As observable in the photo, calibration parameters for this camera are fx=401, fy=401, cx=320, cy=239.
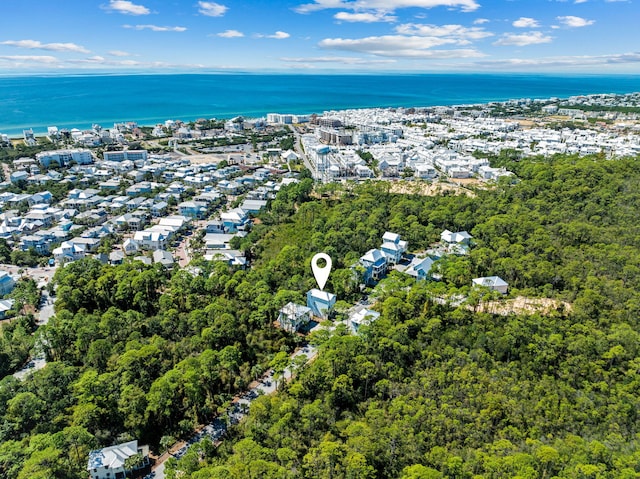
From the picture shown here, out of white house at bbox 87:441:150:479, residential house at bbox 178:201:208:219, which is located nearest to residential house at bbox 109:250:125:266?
residential house at bbox 178:201:208:219

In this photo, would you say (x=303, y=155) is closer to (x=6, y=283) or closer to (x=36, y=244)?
(x=36, y=244)

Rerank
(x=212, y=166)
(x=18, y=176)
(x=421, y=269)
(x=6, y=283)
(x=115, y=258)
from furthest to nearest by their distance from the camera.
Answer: (x=212, y=166), (x=18, y=176), (x=115, y=258), (x=421, y=269), (x=6, y=283)

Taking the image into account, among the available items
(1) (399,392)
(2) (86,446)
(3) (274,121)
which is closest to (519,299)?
(1) (399,392)

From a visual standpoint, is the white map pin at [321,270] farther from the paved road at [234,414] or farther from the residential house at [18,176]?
the residential house at [18,176]

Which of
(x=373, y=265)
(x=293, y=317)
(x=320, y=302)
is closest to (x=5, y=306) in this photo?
(x=293, y=317)

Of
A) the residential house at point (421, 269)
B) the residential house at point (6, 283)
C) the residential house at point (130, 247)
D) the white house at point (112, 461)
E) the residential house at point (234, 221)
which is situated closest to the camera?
the white house at point (112, 461)

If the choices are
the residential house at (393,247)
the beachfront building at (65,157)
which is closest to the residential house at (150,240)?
the residential house at (393,247)
